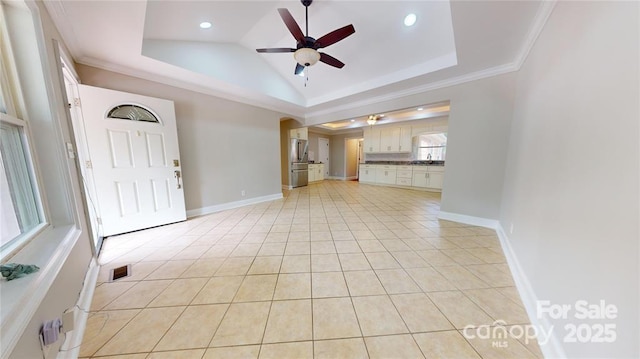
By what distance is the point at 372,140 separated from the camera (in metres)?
7.42

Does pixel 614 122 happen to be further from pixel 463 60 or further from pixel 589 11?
pixel 463 60

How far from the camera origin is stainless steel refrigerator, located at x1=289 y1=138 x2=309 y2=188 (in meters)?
6.52

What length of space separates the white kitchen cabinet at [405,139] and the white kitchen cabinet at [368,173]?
1173mm

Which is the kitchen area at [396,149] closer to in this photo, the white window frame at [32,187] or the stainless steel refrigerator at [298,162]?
the stainless steel refrigerator at [298,162]

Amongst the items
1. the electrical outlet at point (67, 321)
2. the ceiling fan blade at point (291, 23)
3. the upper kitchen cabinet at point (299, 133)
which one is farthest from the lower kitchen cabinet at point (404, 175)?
the electrical outlet at point (67, 321)

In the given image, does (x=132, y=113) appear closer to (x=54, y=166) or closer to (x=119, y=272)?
(x=54, y=166)

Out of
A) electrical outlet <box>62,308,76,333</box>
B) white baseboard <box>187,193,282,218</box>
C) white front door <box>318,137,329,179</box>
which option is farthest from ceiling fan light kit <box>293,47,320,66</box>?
white front door <box>318,137,329,179</box>

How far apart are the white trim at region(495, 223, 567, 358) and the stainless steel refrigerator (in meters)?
5.41

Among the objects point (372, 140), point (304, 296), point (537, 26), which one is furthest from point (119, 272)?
point (372, 140)

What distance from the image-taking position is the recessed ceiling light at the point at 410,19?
96.7 inches

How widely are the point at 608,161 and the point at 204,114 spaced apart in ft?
14.9

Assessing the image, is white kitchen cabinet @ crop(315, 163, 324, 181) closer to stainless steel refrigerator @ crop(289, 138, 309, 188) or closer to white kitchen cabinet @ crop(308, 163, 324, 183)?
white kitchen cabinet @ crop(308, 163, 324, 183)

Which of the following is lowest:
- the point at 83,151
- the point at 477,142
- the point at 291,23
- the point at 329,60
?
the point at 83,151

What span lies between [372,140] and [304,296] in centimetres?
671
